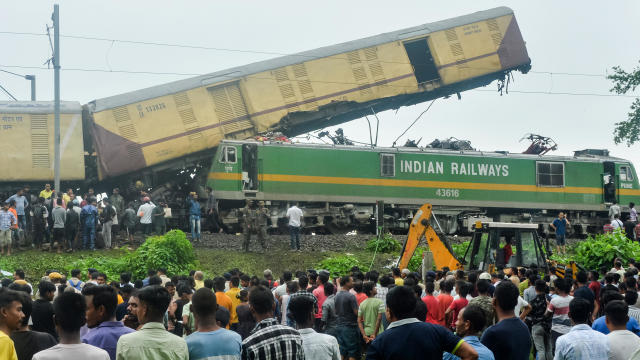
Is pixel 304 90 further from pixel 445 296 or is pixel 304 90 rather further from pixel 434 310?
pixel 434 310

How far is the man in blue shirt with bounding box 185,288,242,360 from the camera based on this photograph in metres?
4.89

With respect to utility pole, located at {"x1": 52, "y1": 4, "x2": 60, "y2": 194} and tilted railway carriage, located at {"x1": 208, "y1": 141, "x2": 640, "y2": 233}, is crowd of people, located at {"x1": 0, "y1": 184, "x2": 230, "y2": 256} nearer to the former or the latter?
utility pole, located at {"x1": 52, "y1": 4, "x2": 60, "y2": 194}

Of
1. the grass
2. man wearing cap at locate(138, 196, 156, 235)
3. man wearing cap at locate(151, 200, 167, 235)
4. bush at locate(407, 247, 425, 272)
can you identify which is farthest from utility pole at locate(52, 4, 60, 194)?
bush at locate(407, 247, 425, 272)

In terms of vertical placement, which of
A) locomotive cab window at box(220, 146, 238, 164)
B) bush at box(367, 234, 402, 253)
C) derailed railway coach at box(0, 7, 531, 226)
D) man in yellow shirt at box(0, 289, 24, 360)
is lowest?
bush at box(367, 234, 402, 253)

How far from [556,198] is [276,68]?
38.3 feet

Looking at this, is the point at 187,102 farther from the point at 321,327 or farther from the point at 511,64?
the point at 321,327

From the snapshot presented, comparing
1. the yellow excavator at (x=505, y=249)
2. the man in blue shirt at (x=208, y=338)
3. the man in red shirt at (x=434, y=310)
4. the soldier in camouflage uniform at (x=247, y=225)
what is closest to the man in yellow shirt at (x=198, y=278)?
the man in red shirt at (x=434, y=310)

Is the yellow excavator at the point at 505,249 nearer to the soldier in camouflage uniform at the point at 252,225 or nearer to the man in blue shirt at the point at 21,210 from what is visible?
the soldier in camouflage uniform at the point at 252,225

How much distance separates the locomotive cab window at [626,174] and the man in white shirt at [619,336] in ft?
77.3

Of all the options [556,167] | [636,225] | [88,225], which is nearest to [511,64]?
[556,167]

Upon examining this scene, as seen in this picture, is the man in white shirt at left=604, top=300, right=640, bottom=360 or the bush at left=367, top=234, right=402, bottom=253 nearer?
the man in white shirt at left=604, top=300, right=640, bottom=360

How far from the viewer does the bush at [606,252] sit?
18.0m

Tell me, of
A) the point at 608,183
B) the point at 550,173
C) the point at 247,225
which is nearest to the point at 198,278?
the point at 247,225

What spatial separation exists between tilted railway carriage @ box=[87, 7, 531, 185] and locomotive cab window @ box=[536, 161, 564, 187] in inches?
144
